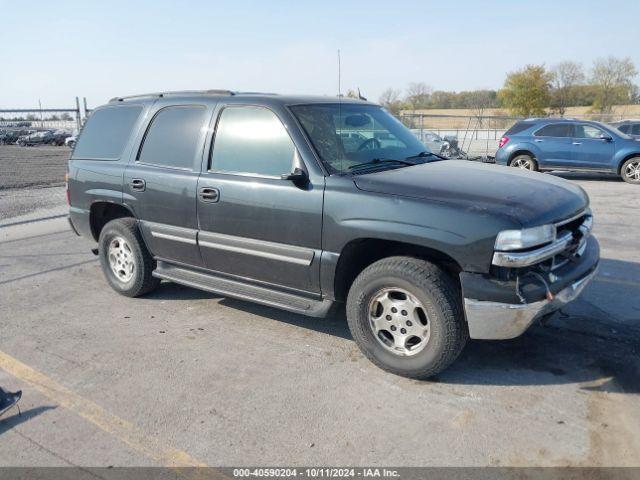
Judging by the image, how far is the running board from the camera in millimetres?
4066

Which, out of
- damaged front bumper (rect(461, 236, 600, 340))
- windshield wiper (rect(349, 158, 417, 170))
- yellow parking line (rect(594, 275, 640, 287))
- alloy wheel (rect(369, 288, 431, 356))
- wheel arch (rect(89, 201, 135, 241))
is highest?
windshield wiper (rect(349, 158, 417, 170))

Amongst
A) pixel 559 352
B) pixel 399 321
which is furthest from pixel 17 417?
pixel 559 352

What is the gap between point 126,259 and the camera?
5.41m

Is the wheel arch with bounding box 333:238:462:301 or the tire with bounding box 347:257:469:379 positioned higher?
the wheel arch with bounding box 333:238:462:301

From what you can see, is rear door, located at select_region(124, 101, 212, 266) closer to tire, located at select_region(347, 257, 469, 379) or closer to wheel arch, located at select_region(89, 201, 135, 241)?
wheel arch, located at select_region(89, 201, 135, 241)

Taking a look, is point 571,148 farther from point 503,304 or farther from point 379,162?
point 503,304

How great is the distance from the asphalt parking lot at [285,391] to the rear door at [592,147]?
9574mm

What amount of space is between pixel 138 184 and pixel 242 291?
151 centimetres

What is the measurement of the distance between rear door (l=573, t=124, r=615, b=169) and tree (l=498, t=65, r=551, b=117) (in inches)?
1724

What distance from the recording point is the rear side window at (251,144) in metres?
4.16

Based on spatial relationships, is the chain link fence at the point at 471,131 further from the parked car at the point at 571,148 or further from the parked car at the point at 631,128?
the parked car at the point at 571,148

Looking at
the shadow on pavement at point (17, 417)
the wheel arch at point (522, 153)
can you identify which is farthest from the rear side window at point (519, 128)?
the shadow on pavement at point (17, 417)

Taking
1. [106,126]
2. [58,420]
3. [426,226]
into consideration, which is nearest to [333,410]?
[426,226]

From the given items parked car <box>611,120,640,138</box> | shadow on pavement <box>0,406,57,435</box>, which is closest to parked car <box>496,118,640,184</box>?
parked car <box>611,120,640,138</box>
